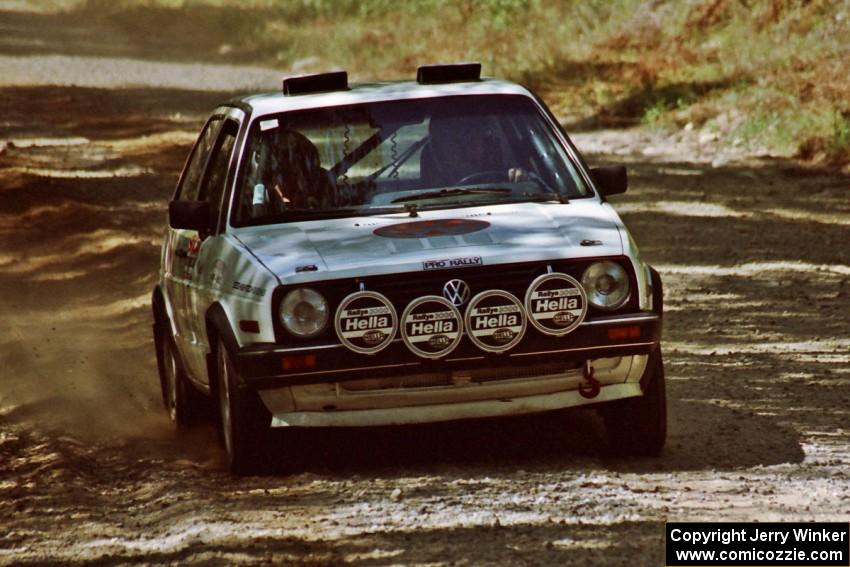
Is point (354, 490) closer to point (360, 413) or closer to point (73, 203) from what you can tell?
point (360, 413)

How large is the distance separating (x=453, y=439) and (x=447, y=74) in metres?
1.84

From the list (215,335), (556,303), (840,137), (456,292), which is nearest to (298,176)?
(215,335)

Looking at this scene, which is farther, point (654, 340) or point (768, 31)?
point (768, 31)

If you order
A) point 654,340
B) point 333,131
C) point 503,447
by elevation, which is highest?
point 333,131

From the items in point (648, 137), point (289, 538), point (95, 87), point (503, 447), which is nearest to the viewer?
point (289, 538)

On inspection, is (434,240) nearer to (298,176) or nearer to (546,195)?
(546,195)

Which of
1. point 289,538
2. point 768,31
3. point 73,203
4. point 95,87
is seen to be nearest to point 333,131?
point 289,538

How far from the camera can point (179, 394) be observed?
8.68 m

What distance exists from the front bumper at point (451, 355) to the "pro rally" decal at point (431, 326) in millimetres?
38

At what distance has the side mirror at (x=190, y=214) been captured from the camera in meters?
7.68

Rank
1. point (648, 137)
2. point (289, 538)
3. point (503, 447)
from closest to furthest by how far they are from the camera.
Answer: point (289, 538), point (503, 447), point (648, 137)

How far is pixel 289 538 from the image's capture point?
596cm

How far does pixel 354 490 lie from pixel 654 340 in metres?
1.42

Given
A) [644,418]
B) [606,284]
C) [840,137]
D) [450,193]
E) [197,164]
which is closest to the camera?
[606,284]
